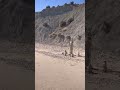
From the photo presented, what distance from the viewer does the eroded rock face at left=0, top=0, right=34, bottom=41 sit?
5.47 meters

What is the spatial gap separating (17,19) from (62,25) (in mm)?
8385

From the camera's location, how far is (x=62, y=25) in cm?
1382

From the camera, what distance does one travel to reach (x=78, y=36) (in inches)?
440

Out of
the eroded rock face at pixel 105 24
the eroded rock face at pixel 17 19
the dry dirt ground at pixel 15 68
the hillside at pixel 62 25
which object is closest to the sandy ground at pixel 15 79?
the dry dirt ground at pixel 15 68

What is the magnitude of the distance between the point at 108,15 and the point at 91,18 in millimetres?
684

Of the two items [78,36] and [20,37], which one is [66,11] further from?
[20,37]

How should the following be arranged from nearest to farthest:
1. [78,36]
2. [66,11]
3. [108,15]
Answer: [108,15], [78,36], [66,11]

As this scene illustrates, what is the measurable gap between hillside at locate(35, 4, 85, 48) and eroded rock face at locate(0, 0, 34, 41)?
191 inches

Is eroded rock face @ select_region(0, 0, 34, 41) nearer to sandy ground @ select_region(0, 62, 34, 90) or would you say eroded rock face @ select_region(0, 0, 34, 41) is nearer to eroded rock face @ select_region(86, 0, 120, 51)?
sandy ground @ select_region(0, 62, 34, 90)

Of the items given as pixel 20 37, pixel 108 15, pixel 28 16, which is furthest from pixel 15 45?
pixel 108 15

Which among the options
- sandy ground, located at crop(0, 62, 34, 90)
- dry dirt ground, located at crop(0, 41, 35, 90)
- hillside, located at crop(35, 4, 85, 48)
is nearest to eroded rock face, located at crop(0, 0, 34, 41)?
dry dirt ground, located at crop(0, 41, 35, 90)

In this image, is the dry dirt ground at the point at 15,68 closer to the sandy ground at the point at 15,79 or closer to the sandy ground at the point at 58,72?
the sandy ground at the point at 15,79

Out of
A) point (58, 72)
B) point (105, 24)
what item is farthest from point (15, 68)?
point (58, 72)

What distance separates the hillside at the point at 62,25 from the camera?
11.8 metres
